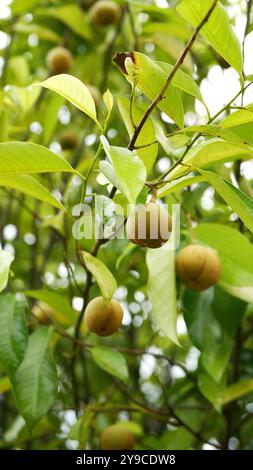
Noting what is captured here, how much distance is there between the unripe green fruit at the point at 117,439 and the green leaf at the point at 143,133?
74 cm

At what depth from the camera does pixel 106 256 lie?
4.82 feet

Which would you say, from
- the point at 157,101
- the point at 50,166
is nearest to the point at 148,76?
the point at 157,101

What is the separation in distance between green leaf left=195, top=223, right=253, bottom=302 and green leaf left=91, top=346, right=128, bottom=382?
8.9 inches

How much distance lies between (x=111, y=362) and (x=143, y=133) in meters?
0.45

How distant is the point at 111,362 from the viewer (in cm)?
113

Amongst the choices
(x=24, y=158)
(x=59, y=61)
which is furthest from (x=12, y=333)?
(x=59, y=61)

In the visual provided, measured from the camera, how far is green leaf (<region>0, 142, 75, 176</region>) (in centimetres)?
80

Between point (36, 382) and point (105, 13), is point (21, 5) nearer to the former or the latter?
point (105, 13)

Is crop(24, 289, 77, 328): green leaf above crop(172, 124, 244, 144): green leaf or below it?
below

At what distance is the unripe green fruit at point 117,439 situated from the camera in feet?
4.59

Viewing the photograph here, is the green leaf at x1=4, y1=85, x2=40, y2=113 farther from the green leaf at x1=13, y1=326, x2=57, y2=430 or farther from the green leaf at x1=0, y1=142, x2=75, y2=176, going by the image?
the green leaf at x1=0, y1=142, x2=75, y2=176

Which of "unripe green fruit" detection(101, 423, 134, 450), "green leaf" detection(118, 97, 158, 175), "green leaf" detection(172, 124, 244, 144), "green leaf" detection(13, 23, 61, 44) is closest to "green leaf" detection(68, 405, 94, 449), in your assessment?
"unripe green fruit" detection(101, 423, 134, 450)
